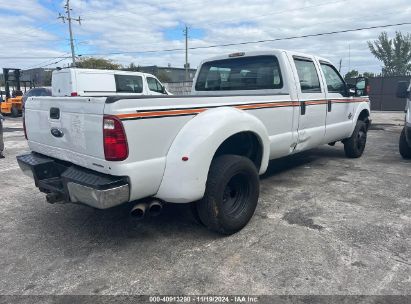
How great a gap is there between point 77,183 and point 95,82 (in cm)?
966

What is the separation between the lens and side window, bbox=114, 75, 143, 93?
12.4 metres

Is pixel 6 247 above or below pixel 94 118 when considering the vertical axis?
below

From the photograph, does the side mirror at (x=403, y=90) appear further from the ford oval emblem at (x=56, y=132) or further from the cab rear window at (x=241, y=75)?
the ford oval emblem at (x=56, y=132)

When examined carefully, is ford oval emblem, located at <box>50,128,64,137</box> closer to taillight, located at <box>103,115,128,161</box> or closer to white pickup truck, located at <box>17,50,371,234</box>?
white pickup truck, located at <box>17,50,371,234</box>

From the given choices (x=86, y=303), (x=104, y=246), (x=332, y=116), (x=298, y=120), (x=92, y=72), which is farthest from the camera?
(x=92, y=72)

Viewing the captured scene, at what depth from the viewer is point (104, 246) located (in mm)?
3514

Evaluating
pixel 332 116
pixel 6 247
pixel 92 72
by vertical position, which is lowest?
pixel 6 247

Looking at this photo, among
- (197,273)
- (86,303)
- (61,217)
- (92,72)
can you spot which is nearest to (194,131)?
(197,273)

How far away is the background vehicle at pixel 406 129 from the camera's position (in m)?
6.76

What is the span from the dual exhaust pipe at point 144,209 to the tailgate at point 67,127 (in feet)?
1.72

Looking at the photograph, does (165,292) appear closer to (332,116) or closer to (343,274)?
(343,274)

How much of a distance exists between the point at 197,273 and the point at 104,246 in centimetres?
108

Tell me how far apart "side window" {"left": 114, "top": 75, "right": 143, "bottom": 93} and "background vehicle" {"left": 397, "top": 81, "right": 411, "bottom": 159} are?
28.3 ft

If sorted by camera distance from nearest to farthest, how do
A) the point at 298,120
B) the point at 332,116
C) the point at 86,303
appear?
the point at 86,303 → the point at 298,120 → the point at 332,116
